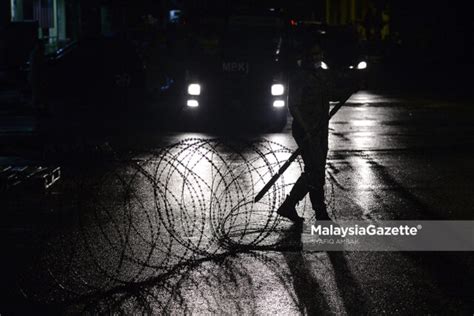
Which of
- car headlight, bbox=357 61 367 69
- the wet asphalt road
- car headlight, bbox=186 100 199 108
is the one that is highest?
car headlight, bbox=357 61 367 69

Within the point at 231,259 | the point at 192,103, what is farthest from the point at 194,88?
the point at 231,259

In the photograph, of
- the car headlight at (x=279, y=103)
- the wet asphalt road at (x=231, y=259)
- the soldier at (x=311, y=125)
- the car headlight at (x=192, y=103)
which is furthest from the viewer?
the car headlight at (x=192, y=103)

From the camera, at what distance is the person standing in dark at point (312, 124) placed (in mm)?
9125

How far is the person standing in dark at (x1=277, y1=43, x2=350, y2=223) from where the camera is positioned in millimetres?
9125

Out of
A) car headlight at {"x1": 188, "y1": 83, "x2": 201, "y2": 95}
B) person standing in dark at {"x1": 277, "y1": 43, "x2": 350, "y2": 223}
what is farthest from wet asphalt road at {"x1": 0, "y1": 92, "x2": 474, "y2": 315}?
car headlight at {"x1": 188, "y1": 83, "x2": 201, "y2": 95}

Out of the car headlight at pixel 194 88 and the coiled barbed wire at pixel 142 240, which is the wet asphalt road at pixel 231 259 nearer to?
the coiled barbed wire at pixel 142 240

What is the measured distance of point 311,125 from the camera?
920 centimetres

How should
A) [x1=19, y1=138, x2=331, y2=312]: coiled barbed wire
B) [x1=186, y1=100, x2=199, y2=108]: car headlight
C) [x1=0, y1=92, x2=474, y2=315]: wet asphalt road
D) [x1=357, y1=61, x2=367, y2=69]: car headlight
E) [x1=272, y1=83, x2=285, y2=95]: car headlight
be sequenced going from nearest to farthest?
1. [x1=0, y1=92, x2=474, y2=315]: wet asphalt road
2. [x1=19, y1=138, x2=331, y2=312]: coiled barbed wire
3. [x1=272, y1=83, x2=285, y2=95]: car headlight
4. [x1=186, y1=100, x2=199, y2=108]: car headlight
5. [x1=357, y1=61, x2=367, y2=69]: car headlight

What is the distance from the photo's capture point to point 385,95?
1152 inches

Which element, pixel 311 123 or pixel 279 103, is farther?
pixel 279 103

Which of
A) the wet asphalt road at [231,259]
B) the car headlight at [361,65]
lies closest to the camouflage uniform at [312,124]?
the wet asphalt road at [231,259]

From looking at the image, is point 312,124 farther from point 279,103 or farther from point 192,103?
point 192,103

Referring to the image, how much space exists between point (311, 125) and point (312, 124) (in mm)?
15

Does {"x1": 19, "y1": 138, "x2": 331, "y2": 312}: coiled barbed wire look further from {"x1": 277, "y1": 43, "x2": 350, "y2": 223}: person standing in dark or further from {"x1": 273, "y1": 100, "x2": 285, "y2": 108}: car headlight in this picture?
{"x1": 273, "y1": 100, "x2": 285, "y2": 108}: car headlight
